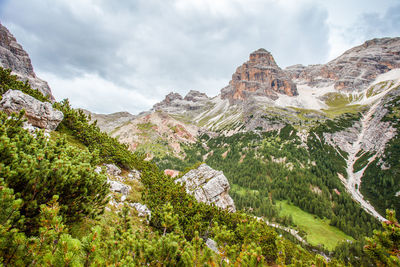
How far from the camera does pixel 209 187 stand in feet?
109

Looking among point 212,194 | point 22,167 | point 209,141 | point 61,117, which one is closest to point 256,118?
point 209,141

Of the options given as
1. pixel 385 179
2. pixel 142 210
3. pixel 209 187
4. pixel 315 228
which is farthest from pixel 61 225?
pixel 385 179

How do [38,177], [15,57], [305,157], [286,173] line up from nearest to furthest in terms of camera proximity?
[38,177] < [286,173] < [305,157] < [15,57]

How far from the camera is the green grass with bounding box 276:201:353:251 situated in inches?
1857

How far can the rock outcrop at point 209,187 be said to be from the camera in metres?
31.6

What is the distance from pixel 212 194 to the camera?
32312mm

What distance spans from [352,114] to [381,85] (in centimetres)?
9305

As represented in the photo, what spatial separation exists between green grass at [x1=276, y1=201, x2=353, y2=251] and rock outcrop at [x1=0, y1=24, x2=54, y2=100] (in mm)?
144354

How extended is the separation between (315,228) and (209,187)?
149 feet

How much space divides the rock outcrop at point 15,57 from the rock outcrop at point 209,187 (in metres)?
118

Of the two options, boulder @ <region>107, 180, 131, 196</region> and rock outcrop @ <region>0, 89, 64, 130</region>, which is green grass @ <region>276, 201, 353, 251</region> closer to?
boulder @ <region>107, 180, 131, 196</region>

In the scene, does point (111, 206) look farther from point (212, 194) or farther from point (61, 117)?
point (212, 194)

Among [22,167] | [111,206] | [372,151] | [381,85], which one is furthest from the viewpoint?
[381,85]

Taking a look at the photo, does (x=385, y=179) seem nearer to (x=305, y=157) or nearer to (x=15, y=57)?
(x=305, y=157)
